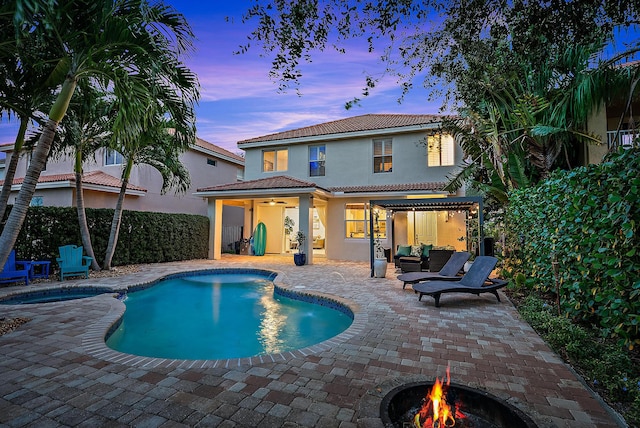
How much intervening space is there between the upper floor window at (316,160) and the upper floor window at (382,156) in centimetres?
325

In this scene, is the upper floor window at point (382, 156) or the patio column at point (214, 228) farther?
the patio column at point (214, 228)

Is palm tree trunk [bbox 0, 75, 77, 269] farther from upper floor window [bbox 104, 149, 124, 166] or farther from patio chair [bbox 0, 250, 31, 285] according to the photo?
upper floor window [bbox 104, 149, 124, 166]

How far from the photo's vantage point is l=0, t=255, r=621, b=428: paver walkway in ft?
10.1

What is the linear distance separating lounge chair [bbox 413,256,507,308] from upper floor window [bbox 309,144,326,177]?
12.5 meters

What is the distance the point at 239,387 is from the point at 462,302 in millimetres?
6488

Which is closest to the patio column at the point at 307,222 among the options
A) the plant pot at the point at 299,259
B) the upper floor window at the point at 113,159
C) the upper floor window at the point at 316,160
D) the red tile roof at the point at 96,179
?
the plant pot at the point at 299,259

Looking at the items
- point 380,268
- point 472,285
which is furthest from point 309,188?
point 472,285

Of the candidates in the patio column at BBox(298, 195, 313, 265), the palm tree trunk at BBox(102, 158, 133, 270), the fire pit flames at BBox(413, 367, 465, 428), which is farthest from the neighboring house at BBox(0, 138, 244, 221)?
the fire pit flames at BBox(413, 367, 465, 428)

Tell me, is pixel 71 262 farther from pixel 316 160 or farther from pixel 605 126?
pixel 605 126

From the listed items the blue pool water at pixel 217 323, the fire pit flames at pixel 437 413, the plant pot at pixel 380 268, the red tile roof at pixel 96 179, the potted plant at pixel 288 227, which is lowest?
the blue pool water at pixel 217 323

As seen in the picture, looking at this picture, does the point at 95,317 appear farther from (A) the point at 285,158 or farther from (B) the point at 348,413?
(A) the point at 285,158

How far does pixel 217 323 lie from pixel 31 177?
500 centimetres

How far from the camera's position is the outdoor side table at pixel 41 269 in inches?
414

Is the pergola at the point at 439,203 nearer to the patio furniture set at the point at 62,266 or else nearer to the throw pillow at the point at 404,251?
the throw pillow at the point at 404,251
